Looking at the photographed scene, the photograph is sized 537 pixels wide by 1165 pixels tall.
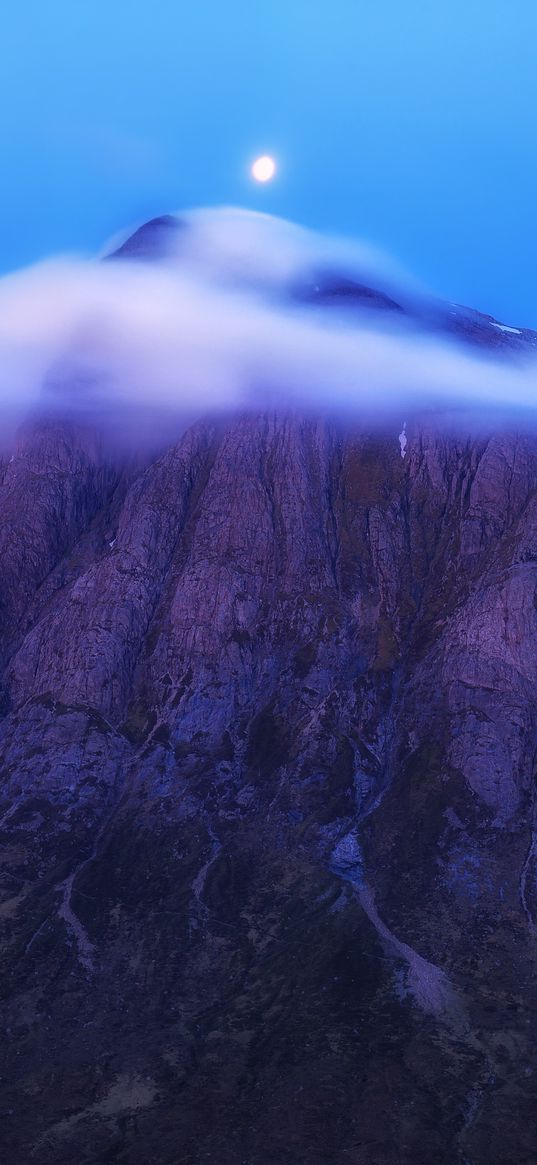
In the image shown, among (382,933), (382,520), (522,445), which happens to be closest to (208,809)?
(382,933)

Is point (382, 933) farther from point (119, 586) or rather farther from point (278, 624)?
point (119, 586)

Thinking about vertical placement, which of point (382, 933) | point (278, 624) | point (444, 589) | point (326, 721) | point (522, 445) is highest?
point (522, 445)

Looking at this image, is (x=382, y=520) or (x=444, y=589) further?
(x=382, y=520)

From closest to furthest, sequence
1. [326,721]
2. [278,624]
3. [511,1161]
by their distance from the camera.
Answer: [511,1161] → [326,721] → [278,624]
